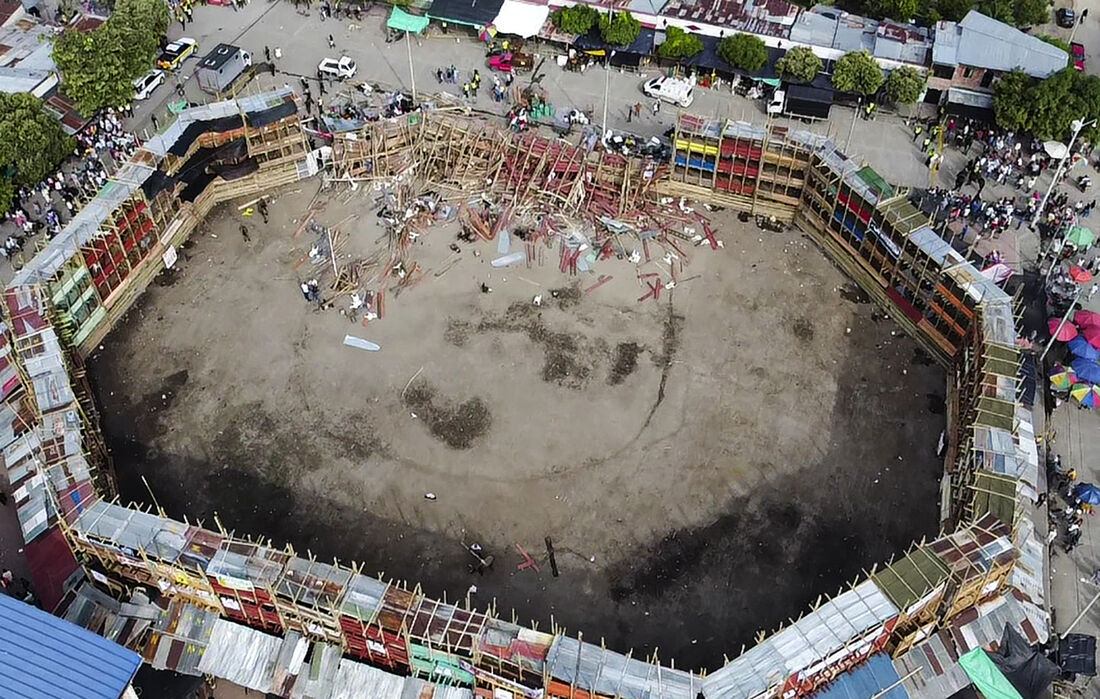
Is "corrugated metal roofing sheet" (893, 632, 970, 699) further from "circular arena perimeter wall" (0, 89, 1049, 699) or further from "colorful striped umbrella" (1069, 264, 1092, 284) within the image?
"colorful striped umbrella" (1069, 264, 1092, 284)

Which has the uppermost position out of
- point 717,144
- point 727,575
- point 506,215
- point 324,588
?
point 717,144

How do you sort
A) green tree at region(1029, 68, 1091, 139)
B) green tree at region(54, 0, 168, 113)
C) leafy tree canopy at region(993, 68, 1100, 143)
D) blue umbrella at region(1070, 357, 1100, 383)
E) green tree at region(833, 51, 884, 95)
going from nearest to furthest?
blue umbrella at region(1070, 357, 1100, 383) → leafy tree canopy at region(993, 68, 1100, 143) → green tree at region(1029, 68, 1091, 139) → green tree at region(54, 0, 168, 113) → green tree at region(833, 51, 884, 95)

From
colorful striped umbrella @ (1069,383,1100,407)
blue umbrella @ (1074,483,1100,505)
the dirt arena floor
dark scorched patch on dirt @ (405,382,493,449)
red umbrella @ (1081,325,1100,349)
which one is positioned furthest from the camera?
red umbrella @ (1081,325,1100,349)

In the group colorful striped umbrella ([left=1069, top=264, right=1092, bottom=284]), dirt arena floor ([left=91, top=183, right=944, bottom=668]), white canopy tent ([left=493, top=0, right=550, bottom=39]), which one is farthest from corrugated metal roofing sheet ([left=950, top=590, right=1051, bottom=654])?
white canopy tent ([left=493, top=0, right=550, bottom=39])

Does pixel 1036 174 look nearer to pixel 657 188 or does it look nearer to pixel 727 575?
pixel 657 188

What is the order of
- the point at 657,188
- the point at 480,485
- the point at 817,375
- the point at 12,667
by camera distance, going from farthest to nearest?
the point at 657,188, the point at 817,375, the point at 480,485, the point at 12,667

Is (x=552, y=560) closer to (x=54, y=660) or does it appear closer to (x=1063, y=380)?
(x=54, y=660)

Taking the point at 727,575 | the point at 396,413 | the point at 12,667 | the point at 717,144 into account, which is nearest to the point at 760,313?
the point at 717,144
